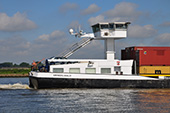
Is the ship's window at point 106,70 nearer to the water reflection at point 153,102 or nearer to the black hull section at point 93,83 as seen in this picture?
the black hull section at point 93,83

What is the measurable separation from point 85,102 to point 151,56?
13.6 m

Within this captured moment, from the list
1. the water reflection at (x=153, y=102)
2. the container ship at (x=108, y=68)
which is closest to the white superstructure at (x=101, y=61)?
the container ship at (x=108, y=68)

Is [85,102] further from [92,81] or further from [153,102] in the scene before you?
[92,81]

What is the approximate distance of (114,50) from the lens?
37031 millimetres

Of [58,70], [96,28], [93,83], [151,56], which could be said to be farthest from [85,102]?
[96,28]

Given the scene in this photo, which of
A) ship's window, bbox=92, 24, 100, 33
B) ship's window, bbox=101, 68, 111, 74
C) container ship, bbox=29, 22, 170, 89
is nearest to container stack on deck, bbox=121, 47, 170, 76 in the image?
container ship, bbox=29, 22, 170, 89

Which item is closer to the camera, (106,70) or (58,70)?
(58,70)

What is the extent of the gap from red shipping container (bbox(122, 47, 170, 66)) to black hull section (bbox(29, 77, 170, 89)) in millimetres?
2311

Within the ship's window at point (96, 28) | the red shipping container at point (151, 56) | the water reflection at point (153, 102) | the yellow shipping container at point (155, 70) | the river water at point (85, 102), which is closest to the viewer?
the river water at point (85, 102)

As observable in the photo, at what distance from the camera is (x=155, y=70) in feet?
118

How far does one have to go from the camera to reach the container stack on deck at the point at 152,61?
117 feet

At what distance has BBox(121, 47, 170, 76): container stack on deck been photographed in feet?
117

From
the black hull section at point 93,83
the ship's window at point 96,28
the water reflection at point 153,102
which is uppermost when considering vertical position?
the ship's window at point 96,28

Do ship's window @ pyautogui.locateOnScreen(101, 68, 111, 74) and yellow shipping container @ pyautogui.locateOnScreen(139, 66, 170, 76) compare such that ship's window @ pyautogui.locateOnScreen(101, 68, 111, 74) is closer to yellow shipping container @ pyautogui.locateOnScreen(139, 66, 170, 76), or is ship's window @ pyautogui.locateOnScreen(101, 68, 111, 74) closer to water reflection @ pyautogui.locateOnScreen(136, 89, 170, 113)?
Answer: yellow shipping container @ pyautogui.locateOnScreen(139, 66, 170, 76)
